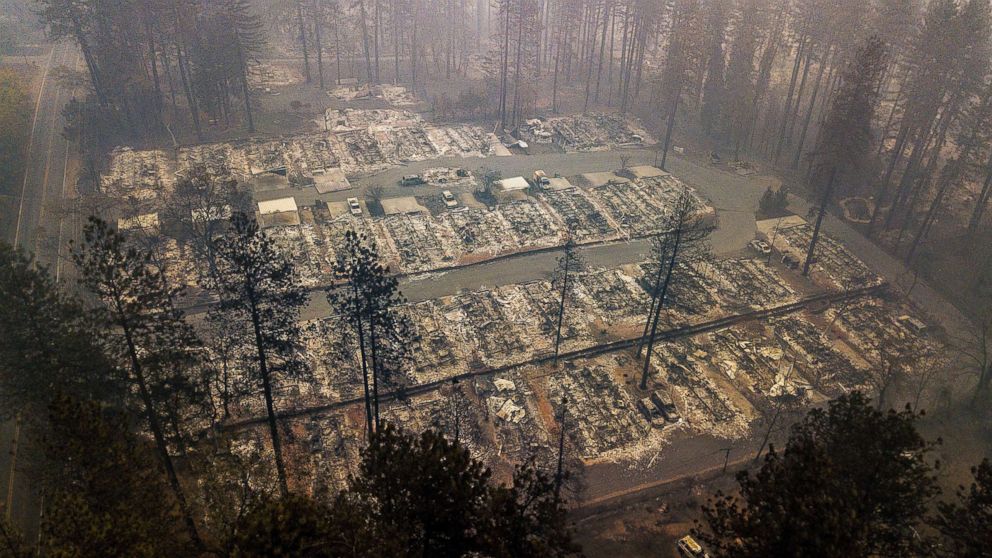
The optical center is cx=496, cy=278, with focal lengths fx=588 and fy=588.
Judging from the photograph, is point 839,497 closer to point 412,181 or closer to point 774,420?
point 774,420

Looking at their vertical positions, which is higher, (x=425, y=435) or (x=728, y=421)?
(x=425, y=435)

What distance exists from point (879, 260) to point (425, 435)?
5113 centimetres

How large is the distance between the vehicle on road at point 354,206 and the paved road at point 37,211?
77.4 feet

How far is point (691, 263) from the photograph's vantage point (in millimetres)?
52156

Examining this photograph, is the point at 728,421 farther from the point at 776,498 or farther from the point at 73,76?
the point at 73,76

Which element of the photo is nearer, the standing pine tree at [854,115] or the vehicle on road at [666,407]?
the vehicle on road at [666,407]

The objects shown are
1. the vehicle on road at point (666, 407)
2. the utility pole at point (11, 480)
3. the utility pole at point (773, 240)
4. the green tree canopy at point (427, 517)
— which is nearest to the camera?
the green tree canopy at point (427, 517)

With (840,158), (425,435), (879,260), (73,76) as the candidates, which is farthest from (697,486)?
(73,76)

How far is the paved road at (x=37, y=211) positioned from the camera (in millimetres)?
30484

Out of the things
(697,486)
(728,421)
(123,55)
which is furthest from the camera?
(123,55)

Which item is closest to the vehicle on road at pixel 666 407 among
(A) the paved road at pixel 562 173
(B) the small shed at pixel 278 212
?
(A) the paved road at pixel 562 173

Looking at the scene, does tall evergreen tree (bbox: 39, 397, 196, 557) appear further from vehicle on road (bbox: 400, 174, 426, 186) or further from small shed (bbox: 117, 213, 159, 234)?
vehicle on road (bbox: 400, 174, 426, 186)

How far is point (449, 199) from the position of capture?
60031 millimetres

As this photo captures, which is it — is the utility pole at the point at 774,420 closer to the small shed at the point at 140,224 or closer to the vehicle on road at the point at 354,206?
the vehicle on road at the point at 354,206
